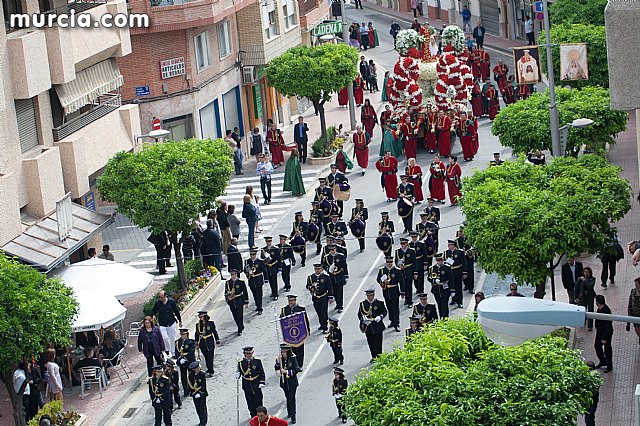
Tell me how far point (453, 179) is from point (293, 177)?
211 inches

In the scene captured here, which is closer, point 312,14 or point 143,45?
point 143,45

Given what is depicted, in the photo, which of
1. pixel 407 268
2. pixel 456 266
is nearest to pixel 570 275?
pixel 456 266

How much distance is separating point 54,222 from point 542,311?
19.2 meters

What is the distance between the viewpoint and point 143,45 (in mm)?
41281

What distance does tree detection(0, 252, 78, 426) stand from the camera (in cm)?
2295

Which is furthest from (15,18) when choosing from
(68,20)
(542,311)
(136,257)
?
(542,311)

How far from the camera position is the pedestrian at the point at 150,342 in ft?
87.4

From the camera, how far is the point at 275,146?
43688mm

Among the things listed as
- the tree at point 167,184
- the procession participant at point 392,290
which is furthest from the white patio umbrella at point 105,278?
the procession participant at point 392,290

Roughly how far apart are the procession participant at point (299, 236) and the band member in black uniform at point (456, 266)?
466 centimetres

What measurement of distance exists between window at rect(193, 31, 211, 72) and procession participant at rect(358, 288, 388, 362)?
18823mm

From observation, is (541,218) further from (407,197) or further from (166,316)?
(407,197)

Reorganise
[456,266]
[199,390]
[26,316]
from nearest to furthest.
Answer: [26,316]
[199,390]
[456,266]

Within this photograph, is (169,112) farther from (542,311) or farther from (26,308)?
(542,311)
